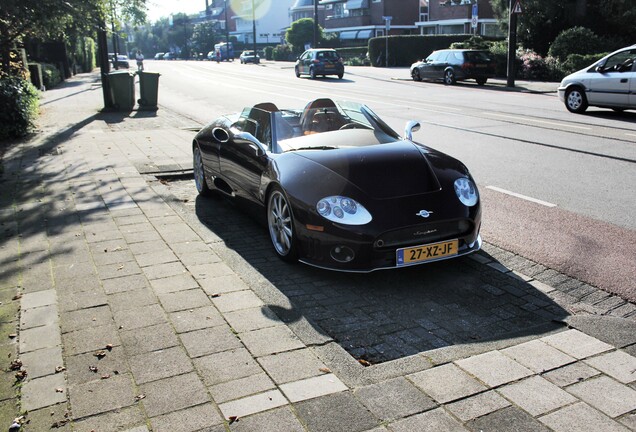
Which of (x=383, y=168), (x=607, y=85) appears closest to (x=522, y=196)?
(x=383, y=168)

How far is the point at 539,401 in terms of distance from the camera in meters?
2.99

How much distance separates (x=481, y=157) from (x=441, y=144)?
4.65 ft

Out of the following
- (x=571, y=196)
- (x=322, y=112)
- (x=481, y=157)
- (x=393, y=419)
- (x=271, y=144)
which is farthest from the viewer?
(x=481, y=157)

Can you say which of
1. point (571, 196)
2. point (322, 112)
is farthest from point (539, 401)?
point (571, 196)

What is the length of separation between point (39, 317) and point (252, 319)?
142 centimetres

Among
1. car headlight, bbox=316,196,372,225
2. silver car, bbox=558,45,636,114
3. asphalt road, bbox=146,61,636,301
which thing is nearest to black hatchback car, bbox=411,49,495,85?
asphalt road, bbox=146,61,636,301

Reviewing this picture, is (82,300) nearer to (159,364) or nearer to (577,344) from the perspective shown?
(159,364)

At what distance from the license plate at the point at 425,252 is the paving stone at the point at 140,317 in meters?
1.78

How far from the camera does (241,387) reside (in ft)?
10.5

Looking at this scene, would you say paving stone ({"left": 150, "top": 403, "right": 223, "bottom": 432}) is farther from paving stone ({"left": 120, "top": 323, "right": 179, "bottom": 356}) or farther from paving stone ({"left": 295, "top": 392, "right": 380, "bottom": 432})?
paving stone ({"left": 120, "top": 323, "right": 179, "bottom": 356})

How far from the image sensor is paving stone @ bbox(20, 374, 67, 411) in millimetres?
3064

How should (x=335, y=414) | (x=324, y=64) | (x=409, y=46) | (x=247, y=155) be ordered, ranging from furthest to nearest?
(x=409, y=46), (x=324, y=64), (x=247, y=155), (x=335, y=414)

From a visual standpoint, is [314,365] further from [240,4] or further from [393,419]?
[240,4]

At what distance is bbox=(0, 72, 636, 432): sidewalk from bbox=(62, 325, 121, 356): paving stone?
0.01 meters
